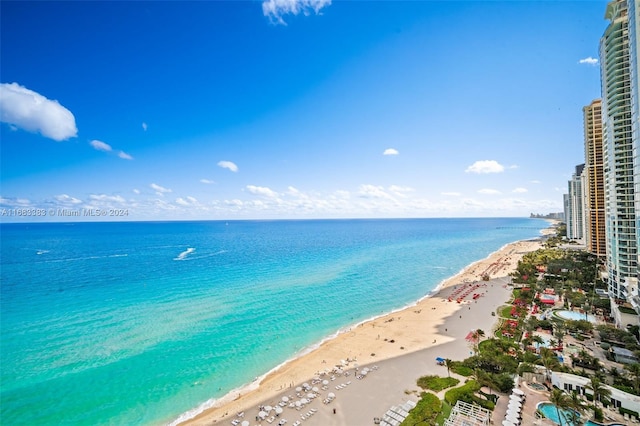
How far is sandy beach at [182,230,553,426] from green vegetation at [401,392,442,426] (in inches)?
43.4

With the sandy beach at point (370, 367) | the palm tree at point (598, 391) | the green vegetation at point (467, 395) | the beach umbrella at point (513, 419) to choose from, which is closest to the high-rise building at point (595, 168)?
the sandy beach at point (370, 367)

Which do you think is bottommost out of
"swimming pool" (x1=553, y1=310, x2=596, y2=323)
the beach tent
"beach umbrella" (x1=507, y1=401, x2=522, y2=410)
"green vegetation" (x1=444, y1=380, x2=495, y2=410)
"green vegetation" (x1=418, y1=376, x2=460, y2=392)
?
"green vegetation" (x1=418, y1=376, x2=460, y2=392)

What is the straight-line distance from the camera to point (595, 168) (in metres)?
57.9

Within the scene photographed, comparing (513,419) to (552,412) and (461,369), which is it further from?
(461,369)

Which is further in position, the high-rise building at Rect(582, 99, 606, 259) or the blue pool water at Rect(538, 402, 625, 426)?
the high-rise building at Rect(582, 99, 606, 259)

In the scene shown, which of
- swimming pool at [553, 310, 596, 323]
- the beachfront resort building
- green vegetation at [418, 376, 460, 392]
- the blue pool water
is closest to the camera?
the blue pool water

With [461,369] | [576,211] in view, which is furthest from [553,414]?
[576,211]

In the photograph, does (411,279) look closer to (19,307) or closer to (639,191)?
(639,191)

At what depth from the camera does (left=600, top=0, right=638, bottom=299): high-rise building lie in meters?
30.8

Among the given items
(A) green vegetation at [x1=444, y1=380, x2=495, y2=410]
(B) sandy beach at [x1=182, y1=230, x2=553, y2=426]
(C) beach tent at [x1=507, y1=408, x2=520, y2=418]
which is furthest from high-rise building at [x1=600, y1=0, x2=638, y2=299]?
(C) beach tent at [x1=507, y1=408, x2=520, y2=418]

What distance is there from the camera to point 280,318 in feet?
130

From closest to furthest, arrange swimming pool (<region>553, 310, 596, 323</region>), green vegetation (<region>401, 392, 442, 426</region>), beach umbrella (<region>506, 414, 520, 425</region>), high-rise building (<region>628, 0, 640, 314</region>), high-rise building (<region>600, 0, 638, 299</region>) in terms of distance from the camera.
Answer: beach umbrella (<region>506, 414, 520, 425</region>) < green vegetation (<region>401, 392, 442, 426</region>) < high-rise building (<region>628, 0, 640, 314</region>) < high-rise building (<region>600, 0, 638, 299</region>) < swimming pool (<region>553, 310, 596, 323</region>)

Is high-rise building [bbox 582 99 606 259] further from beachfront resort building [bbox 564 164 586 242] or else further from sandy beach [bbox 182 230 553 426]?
beachfront resort building [bbox 564 164 586 242]

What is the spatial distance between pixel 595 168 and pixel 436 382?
59.8 m
